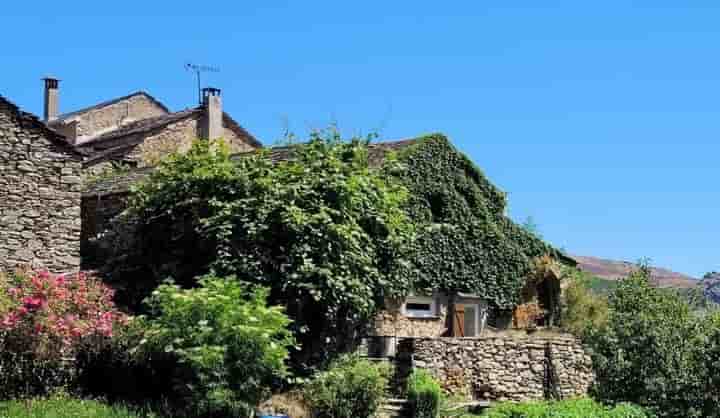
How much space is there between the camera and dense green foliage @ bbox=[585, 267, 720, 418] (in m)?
20.1

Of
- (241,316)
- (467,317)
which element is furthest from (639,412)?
(241,316)

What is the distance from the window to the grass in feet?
37.1

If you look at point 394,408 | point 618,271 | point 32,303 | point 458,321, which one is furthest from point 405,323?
point 618,271

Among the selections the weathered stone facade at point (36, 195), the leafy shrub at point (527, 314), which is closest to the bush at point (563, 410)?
the leafy shrub at point (527, 314)

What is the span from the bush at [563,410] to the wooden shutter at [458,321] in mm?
4320

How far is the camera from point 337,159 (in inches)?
908

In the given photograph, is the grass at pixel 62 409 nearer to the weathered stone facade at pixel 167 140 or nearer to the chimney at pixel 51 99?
the weathered stone facade at pixel 167 140

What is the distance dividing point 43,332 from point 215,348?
9.98 ft

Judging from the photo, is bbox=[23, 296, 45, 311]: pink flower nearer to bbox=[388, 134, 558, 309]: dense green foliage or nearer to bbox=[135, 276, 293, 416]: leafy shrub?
bbox=[135, 276, 293, 416]: leafy shrub

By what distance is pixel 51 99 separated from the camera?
4875 cm

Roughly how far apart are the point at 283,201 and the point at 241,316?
438cm

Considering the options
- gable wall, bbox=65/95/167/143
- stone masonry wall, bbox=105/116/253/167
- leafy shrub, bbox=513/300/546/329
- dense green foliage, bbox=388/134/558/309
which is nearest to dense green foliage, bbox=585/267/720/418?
dense green foliage, bbox=388/134/558/309

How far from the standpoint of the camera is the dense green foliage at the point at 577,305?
101ft

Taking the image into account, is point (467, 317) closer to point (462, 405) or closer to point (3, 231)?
point (462, 405)
